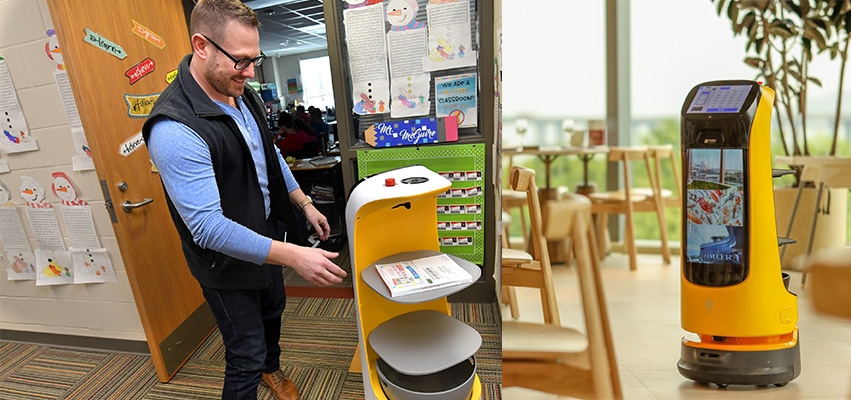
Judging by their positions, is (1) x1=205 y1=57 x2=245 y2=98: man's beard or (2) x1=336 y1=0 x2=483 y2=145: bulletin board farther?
(2) x1=336 y1=0 x2=483 y2=145: bulletin board

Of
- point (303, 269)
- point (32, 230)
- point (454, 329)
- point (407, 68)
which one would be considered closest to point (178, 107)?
point (303, 269)

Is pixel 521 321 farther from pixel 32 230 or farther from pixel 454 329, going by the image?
pixel 32 230

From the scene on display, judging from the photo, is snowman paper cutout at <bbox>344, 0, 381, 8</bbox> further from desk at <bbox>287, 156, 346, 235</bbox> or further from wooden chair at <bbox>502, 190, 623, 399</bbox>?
wooden chair at <bbox>502, 190, 623, 399</bbox>

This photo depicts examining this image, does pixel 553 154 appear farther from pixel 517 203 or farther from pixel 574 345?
pixel 574 345

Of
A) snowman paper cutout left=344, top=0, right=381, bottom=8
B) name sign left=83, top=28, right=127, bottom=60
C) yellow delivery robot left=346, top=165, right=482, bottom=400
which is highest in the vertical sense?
snowman paper cutout left=344, top=0, right=381, bottom=8

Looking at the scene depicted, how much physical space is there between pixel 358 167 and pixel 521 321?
1.57m

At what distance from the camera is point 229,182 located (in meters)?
1.10

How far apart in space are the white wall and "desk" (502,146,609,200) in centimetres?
193

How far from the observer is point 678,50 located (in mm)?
400

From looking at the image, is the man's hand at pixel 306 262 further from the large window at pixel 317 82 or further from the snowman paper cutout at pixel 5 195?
the snowman paper cutout at pixel 5 195

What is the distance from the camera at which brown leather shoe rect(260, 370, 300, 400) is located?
1.53 meters

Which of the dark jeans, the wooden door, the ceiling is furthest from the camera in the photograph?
the ceiling

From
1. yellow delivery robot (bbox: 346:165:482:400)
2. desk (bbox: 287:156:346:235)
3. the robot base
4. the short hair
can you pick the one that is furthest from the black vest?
desk (bbox: 287:156:346:235)

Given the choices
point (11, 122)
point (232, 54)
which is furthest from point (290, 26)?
point (232, 54)
